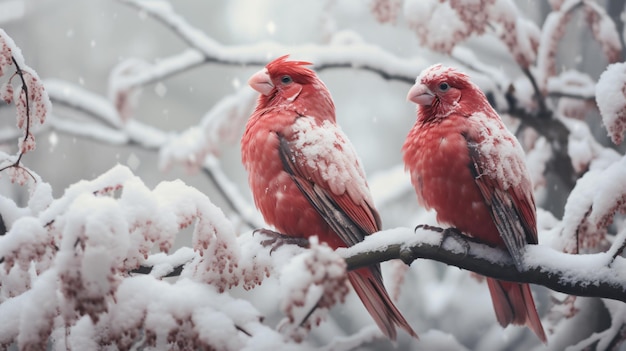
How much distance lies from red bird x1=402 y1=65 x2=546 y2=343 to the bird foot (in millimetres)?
211

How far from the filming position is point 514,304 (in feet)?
3.41

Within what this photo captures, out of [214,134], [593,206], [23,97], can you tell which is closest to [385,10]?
[214,134]

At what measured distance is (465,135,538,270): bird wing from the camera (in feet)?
3.14

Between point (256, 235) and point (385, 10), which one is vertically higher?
point (385, 10)

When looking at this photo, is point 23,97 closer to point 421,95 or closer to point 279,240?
point 279,240

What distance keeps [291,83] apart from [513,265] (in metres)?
0.47

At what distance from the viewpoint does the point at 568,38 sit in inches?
85.7

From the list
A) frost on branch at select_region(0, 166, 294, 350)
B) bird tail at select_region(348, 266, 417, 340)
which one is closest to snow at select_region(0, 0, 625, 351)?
frost on branch at select_region(0, 166, 294, 350)

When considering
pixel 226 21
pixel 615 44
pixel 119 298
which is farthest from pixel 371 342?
pixel 226 21

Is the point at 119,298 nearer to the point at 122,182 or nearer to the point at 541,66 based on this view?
the point at 122,182

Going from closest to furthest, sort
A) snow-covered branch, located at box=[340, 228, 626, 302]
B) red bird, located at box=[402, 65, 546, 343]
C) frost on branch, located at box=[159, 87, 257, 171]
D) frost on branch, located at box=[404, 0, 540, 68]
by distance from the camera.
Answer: snow-covered branch, located at box=[340, 228, 626, 302] < red bird, located at box=[402, 65, 546, 343] < frost on branch, located at box=[404, 0, 540, 68] < frost on branch, located at box=[159, 87, 257, 171]

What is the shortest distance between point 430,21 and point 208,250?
0.95 m

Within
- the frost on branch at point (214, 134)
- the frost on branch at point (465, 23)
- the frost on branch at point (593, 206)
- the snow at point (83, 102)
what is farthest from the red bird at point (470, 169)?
the snow at point (83, 102)

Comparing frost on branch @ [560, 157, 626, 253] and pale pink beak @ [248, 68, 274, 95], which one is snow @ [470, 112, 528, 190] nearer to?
frost on branch @ [560, 157, 626, 253]
